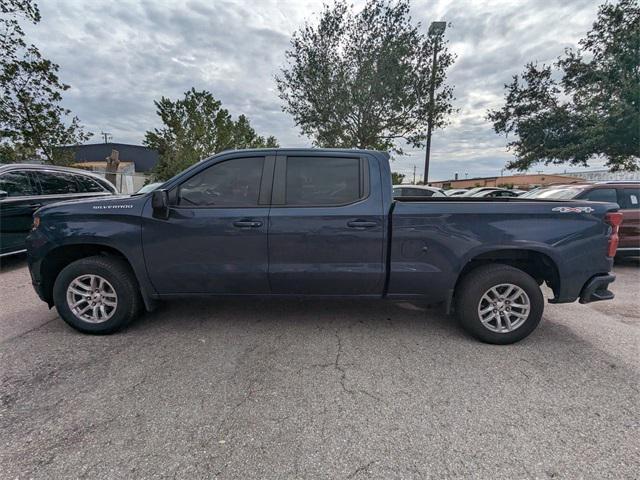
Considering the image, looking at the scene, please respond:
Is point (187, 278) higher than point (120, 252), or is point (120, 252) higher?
point (120, 252)

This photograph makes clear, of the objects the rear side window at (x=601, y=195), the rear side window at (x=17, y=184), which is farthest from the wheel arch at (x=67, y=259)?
the rear side window at (x=601, y=195)

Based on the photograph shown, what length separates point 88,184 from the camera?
22.7 ft

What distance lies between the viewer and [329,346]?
3012 mm

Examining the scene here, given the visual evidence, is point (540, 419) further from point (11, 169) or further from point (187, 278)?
point (11, 169)

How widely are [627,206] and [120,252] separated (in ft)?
27.5

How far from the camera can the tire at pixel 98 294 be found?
123 inches

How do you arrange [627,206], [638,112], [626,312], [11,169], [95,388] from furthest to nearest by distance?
[638,112] → [627,206] → [11,169] → [626,312] → [95,388]

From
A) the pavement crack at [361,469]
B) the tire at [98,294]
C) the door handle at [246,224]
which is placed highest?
the door handle at [246,224]

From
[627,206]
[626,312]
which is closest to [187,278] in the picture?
[626,312]

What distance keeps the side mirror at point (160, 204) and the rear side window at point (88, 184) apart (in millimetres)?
5245

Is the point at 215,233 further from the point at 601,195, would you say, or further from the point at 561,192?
the point at 601,195

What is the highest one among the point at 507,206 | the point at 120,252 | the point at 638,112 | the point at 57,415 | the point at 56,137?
the point at 638,112

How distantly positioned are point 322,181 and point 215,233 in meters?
1.17

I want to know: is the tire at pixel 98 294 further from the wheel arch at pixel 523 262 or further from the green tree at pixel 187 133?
the green tree at pixel 187 133
